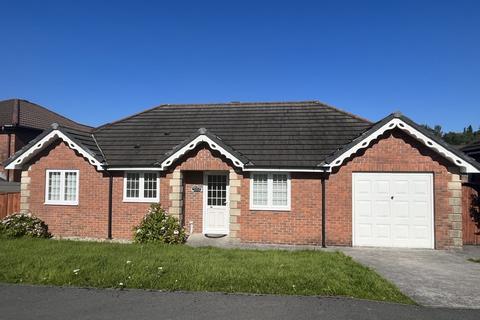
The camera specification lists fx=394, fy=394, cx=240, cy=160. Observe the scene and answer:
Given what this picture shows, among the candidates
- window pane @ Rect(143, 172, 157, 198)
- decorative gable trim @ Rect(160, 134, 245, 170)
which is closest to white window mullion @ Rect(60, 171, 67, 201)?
window pane @ Rect(143, 172, 157, 198)

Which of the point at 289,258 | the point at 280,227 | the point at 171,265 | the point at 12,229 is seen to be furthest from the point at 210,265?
the point at 12,229

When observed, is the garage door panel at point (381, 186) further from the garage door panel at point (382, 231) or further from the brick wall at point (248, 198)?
the garage door panel at point (382, 231)

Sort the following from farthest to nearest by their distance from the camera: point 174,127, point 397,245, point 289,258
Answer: point 174,127
point 397,245
point 289,258

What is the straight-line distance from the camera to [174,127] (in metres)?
17.5

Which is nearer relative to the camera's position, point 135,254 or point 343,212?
point 135,254

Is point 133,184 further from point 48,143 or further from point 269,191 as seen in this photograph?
point 269,191

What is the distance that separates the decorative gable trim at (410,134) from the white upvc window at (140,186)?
6618 millimetres

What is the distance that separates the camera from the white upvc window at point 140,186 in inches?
596

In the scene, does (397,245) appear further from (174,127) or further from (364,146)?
(174,127)

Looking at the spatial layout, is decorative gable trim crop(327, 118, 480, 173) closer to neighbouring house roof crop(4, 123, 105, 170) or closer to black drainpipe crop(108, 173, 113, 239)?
black drainpipe crop(108, 173, 113, 239)

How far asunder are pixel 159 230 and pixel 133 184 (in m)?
2.67

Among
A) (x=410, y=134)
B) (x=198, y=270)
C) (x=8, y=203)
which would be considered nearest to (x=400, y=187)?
(x=410, y=134)

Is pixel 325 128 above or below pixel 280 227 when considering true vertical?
above

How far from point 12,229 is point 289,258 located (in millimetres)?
9790
